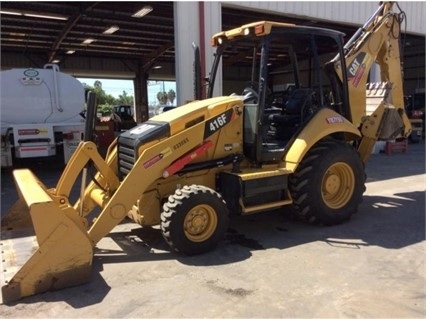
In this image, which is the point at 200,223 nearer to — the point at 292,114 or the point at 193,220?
the point at 193,220

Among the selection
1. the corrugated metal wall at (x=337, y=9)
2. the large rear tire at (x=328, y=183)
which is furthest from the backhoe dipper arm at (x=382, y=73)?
the corrugated metal wall at (x=337, y=9)

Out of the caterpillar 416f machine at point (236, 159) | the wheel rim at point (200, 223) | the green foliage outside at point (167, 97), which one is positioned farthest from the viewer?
the green foliage outside at point (167, 97)

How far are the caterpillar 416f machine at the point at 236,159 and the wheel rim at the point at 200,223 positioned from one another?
0.04 feet

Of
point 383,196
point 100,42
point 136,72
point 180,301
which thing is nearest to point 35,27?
point 100,42

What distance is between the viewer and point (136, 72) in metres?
27.7

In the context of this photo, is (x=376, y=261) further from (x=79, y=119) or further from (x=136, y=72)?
(x=136, y=72)

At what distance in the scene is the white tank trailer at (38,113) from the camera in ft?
33.7

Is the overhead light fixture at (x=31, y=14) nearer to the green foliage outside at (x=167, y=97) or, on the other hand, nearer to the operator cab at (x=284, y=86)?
the operator cab at (x=284, y=86)

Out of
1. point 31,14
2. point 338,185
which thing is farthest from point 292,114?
point 31,14

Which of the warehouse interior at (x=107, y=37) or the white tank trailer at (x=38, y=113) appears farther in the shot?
the warehouse interior at (x=107, y=37)

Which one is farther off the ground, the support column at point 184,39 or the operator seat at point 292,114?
the support column at point 184,39

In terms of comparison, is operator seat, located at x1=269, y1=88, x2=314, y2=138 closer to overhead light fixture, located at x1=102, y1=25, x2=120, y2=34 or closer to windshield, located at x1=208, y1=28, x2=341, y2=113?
windshield, located at x1=208, y1=28, x2=341, y2=113

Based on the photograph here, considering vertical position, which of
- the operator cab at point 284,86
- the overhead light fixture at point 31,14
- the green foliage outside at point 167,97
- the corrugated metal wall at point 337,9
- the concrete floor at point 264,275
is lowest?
the concrete floor at point 264,275

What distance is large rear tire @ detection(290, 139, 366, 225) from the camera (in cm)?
548
